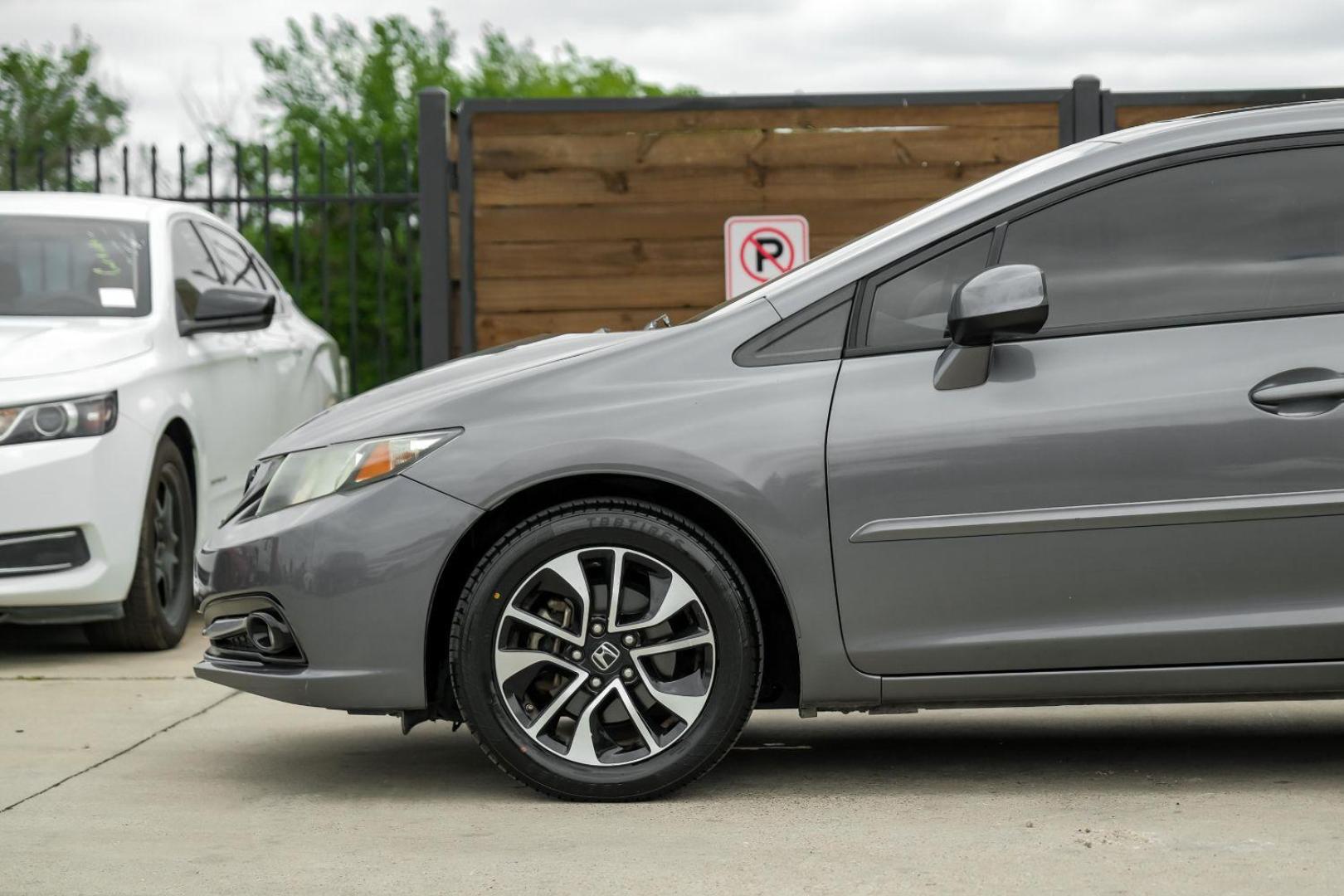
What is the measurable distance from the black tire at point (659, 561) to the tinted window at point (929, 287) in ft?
2.37

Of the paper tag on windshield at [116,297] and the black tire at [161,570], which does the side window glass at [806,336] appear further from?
the paper tag on windshield at [116,297]

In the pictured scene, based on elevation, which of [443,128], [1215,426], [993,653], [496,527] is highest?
[443,128]

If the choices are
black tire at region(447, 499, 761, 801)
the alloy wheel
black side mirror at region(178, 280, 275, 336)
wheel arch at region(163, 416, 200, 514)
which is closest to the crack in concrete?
black tire at region(447, 499, 761, 801)

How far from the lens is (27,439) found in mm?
6090

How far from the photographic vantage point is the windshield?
6898 millimetres

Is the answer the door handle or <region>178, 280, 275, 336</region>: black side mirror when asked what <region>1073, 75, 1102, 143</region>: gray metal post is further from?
the door handle

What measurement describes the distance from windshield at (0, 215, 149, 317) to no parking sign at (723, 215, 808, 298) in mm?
3045

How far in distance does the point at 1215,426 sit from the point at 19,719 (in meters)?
3.70

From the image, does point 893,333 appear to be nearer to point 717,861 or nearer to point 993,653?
point 993,653

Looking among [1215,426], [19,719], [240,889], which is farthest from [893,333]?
[19,719]

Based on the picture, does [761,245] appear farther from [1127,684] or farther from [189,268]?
[1127,684]

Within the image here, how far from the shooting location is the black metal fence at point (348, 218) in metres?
9.10

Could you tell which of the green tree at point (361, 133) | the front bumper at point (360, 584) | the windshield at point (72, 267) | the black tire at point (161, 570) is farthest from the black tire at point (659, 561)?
the green tree at point (361, 133)

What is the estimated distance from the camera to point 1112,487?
13.1ft
